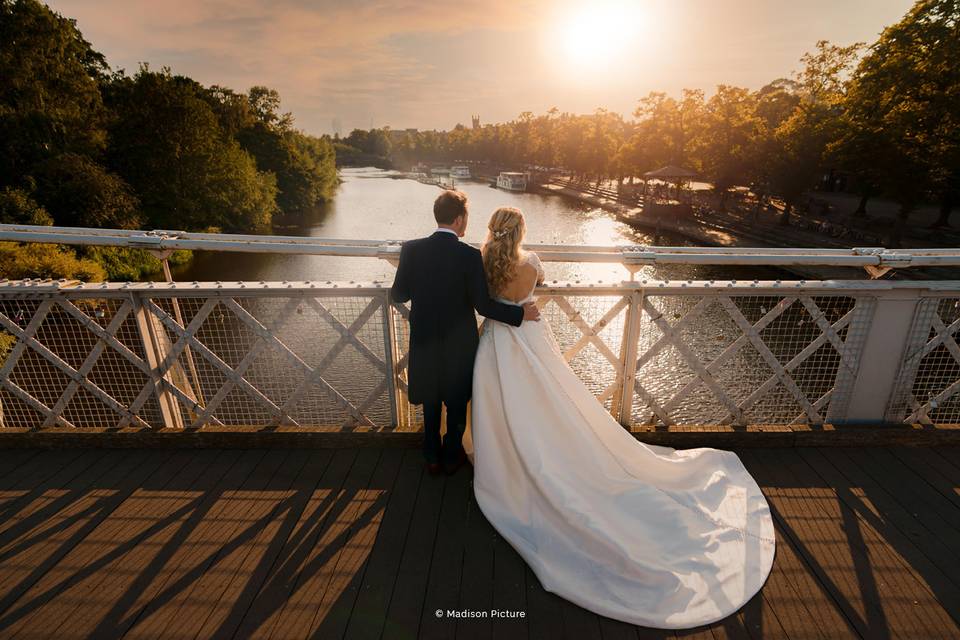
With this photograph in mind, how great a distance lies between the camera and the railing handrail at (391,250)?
3.94 meters

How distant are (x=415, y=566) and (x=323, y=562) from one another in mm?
597

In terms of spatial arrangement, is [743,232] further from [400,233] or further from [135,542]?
[135,542]

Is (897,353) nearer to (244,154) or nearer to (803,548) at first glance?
(803,548)

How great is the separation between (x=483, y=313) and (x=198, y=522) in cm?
254

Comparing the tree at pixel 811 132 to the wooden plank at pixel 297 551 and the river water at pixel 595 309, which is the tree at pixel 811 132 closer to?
the river water at pixel 595 309

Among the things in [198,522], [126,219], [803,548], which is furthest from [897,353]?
[126,219]

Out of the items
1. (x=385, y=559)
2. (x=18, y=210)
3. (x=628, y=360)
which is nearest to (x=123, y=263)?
(x=18, y=210)

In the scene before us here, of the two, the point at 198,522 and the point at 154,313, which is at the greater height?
the point at 154,313

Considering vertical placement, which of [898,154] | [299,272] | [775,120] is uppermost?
[775,120]

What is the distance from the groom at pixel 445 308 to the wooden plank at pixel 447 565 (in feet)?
1.83

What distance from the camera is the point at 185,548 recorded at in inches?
129

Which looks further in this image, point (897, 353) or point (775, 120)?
point (775, 120)

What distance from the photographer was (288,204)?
57625mm

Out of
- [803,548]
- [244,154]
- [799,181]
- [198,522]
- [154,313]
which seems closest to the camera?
[803,548]
